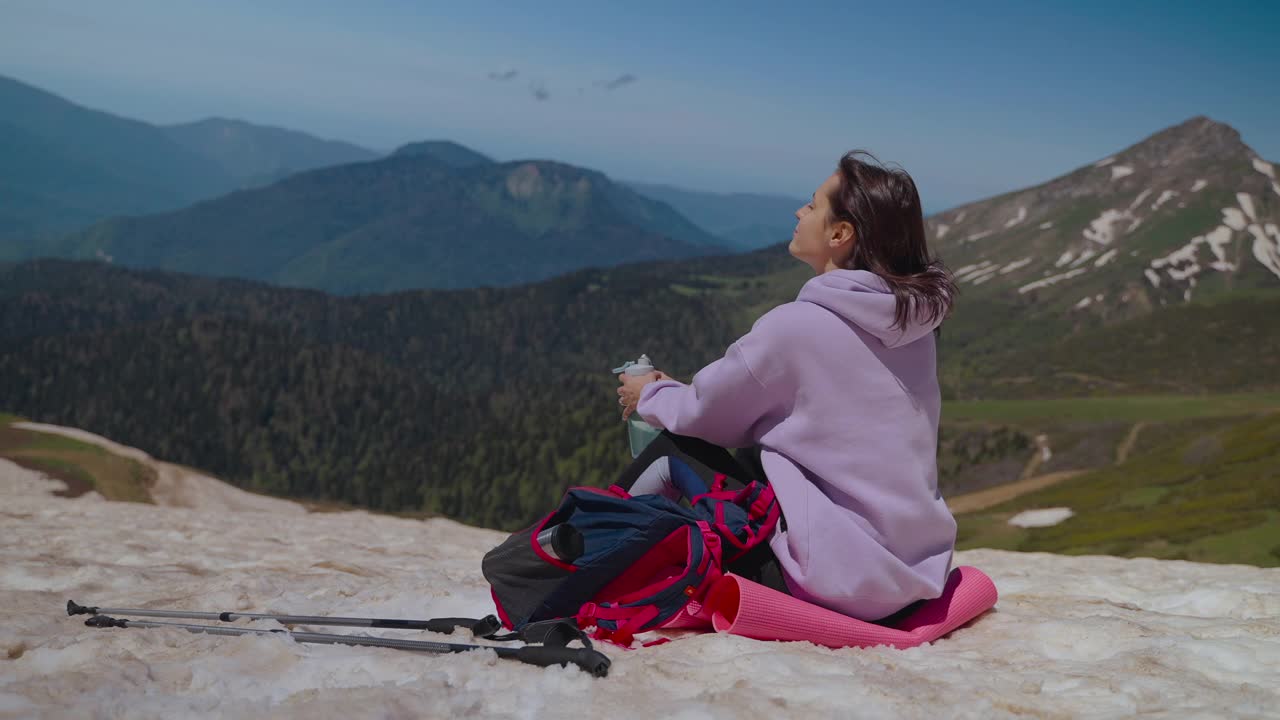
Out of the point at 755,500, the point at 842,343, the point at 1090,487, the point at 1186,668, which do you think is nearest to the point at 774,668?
the point at 755,500

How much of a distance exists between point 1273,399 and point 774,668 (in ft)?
603

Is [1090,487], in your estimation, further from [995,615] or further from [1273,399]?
[1273,399]

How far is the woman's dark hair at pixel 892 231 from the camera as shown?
668 centimetres

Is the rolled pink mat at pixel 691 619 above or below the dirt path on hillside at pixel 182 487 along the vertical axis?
above

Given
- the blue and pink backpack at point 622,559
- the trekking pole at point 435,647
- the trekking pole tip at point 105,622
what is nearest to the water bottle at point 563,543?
the blue and pink backpack at point 622,559

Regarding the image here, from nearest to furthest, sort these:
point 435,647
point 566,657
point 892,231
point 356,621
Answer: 1. point 566,657
2. point 435,647
3. point 892,231
4. point 356,621

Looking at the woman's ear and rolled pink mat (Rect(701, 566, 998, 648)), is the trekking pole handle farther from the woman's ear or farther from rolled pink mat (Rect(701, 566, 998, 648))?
the woman's ear

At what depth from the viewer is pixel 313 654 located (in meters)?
6.35

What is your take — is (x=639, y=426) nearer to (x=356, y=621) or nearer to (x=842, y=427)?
(x=842, y=427)

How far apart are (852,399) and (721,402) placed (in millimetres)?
1012

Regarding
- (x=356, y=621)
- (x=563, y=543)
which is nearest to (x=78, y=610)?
(x=356, y=621)

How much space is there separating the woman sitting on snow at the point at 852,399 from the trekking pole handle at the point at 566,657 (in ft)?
5.92

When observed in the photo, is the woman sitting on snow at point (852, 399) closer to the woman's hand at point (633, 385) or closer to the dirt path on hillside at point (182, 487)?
the woman's hand at point (633, 385)

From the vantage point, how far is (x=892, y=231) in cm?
681
